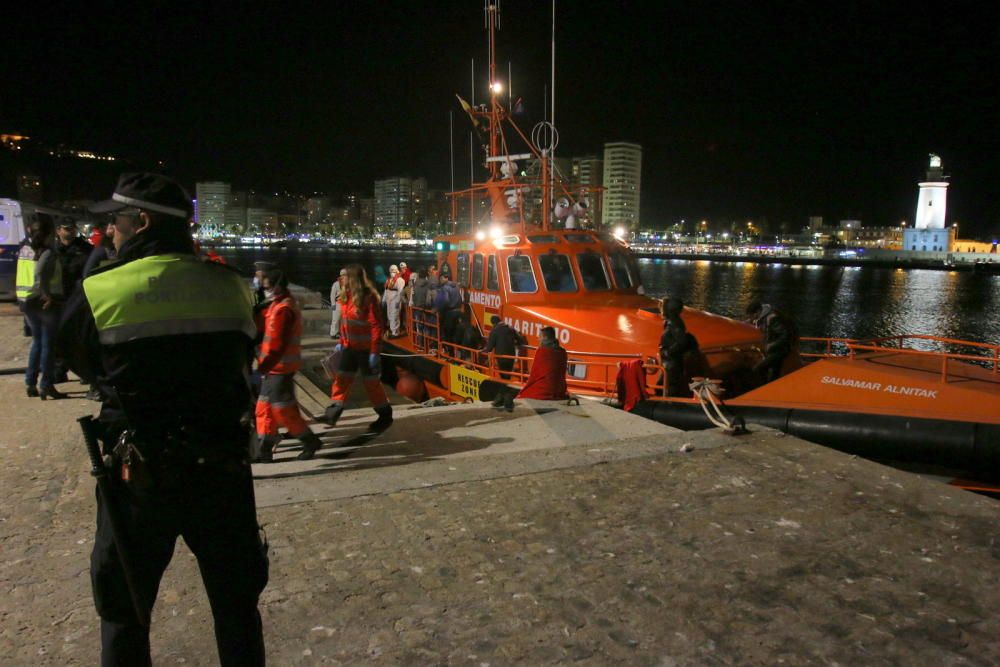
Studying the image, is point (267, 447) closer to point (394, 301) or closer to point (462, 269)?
point (462, 269)

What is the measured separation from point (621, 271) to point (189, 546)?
8105 mm

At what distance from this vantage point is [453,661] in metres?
2.51

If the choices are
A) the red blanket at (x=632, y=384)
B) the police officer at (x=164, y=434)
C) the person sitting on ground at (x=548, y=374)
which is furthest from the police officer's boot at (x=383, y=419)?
the police officer at (x=164, y=434)

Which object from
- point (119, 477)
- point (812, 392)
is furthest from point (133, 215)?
point (812, 392)

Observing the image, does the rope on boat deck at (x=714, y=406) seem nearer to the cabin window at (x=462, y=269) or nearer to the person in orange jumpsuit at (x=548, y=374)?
the person in orange jumpsuit at (x=548, y=374)

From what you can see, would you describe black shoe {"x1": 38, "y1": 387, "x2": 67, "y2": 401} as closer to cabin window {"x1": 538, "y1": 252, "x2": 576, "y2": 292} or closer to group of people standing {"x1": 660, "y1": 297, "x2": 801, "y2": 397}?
cabin window {"x1": 538, "y1": 252, "x2": 576, "y2": 292}

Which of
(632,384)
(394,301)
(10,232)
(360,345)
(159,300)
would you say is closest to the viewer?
(159,300)

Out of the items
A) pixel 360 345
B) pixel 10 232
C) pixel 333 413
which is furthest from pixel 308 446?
pixel 10 232

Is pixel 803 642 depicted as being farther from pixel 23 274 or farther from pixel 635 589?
pixel 23 274

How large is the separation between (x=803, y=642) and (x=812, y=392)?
4.49 meters

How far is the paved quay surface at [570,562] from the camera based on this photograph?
8.55 feet

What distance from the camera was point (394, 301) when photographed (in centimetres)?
1309

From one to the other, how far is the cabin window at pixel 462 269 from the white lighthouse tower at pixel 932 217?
472 feet

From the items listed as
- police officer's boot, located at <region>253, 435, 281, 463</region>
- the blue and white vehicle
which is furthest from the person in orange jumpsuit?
the blue and white vehicle
